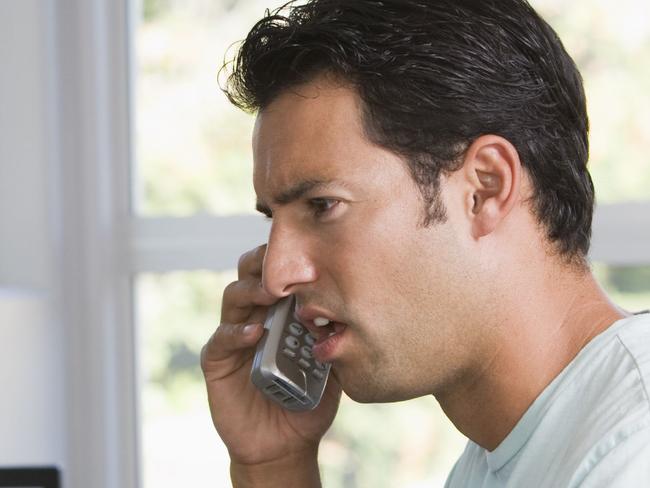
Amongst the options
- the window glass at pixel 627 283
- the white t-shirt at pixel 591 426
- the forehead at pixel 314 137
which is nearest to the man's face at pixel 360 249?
the forehead at pixel 314 137

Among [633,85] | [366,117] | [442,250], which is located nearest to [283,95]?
[366,117]

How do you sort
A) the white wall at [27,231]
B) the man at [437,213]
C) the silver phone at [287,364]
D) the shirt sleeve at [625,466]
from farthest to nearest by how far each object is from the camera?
the white wall at [27,231], the silver phone at [287,364], the man at [437,213], the shirt sleeve at [625,466]

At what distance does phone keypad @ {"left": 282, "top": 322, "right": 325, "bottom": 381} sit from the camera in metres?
1.36

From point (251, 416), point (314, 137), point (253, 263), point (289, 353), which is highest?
point (314, 137)

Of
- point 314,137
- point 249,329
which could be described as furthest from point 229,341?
point 314,137

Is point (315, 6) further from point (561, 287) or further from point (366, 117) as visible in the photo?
point (561, 287)

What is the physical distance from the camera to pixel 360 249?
113 centimetres

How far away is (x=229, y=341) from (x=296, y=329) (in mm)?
130

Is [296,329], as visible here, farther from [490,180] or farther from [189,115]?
[189,115]

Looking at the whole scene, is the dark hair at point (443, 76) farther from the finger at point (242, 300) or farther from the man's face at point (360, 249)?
the finger at point (242, 300)

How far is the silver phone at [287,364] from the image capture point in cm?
135

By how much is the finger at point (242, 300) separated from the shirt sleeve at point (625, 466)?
577mm

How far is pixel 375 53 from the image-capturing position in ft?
3.71

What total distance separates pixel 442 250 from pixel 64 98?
1267 mm
